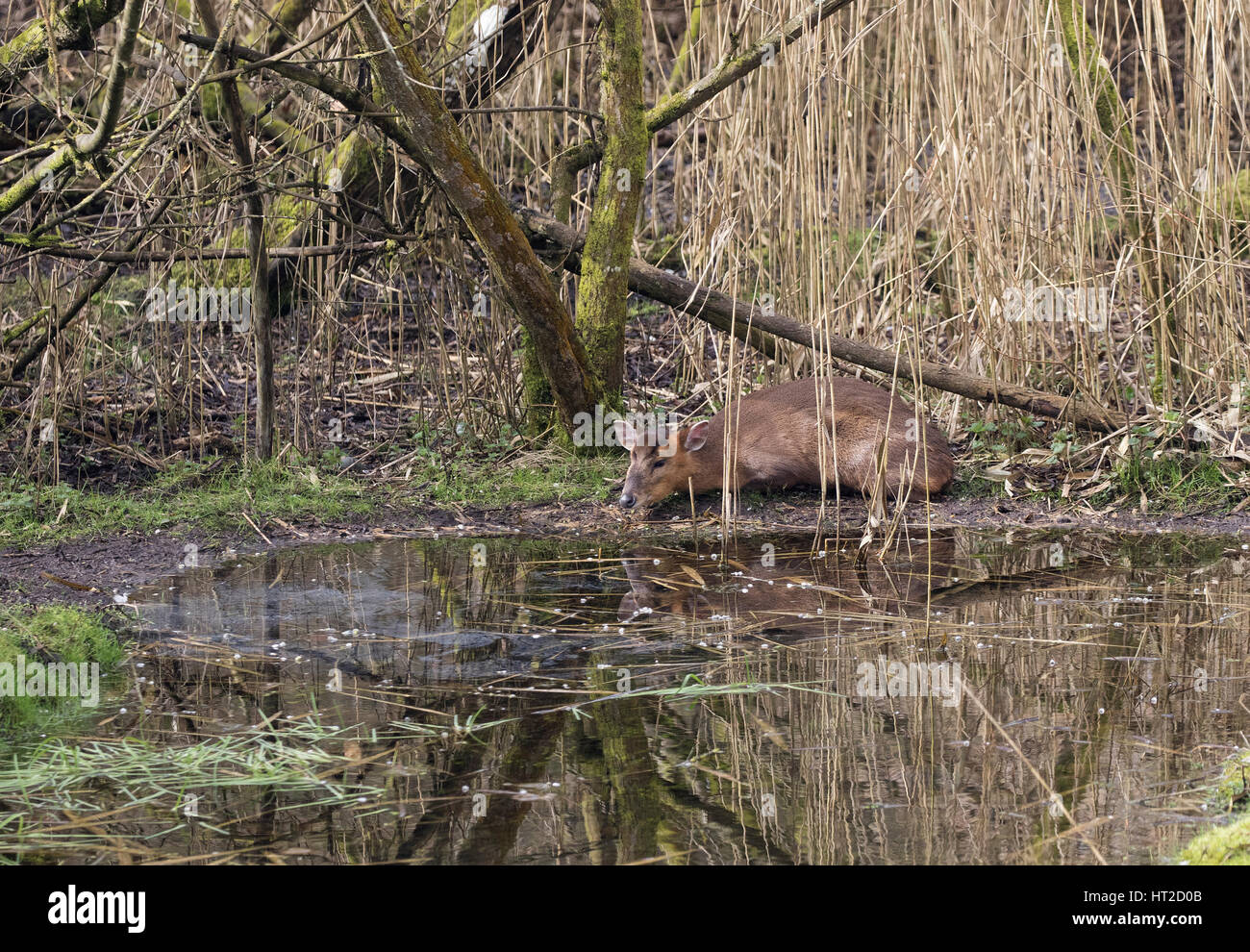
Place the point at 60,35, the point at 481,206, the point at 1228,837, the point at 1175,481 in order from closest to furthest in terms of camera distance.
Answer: the point at 1228,837, the point at 60,35, the point at 481,206, the point at 1175,481

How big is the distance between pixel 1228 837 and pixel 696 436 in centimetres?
412

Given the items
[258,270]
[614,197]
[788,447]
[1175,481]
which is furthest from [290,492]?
[1175,481]

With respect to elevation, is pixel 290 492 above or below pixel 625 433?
below

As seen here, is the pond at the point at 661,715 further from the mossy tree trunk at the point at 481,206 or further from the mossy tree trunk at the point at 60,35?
the mossy tree trunk at the point at 60,35

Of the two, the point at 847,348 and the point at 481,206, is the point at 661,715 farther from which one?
the point at 847,348

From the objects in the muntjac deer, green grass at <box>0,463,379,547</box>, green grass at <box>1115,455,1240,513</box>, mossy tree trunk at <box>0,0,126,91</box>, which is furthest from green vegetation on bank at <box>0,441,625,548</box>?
green grass at <box>1115,455,1240,513</box>

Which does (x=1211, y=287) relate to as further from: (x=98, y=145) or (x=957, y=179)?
(x=98, y=145)

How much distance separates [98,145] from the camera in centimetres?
462

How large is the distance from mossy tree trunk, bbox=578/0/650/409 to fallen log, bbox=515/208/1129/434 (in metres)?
0.20

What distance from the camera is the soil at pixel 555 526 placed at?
526cm

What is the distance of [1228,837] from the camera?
2.67 metres

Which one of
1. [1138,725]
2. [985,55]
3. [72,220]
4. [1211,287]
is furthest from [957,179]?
[72,220]

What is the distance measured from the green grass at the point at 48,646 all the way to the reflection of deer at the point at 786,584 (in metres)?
1.71

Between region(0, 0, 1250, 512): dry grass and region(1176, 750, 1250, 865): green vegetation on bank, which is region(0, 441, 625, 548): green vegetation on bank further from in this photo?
region(1176, 750, 1250, 865): green vegetation on bank
